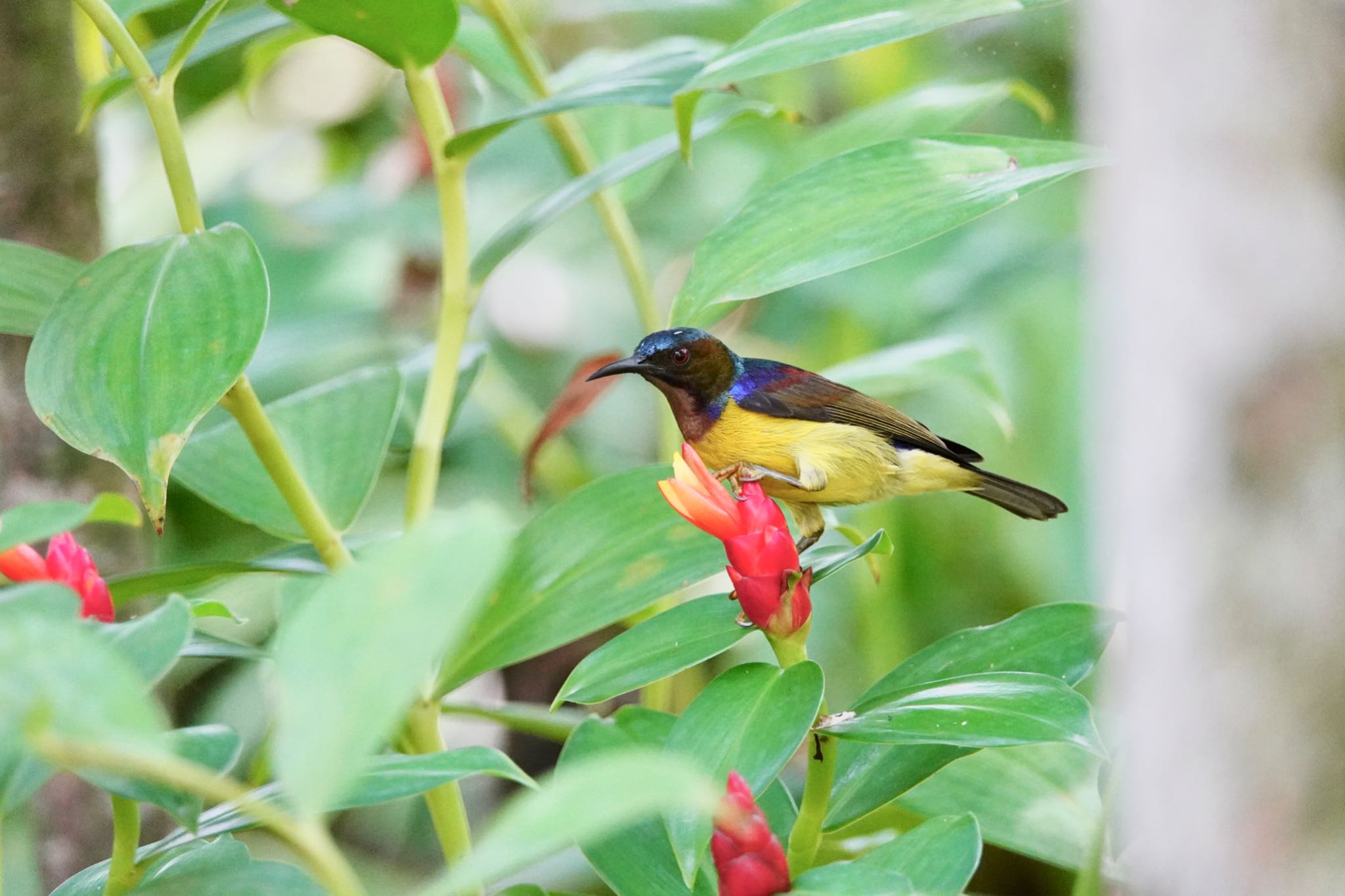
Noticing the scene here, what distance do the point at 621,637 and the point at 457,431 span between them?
1750 millimetres

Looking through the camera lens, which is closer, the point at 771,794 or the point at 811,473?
the point at 771,794

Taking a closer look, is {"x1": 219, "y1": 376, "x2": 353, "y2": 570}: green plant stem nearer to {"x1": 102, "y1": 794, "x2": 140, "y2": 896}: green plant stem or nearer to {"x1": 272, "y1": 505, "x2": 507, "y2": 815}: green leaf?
{"x1": 102, "y1": 794, "x2": 140, "y2": 896}: green plant stem

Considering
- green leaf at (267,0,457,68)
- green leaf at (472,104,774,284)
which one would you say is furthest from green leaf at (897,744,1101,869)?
green leaf at (267,0,457,68)

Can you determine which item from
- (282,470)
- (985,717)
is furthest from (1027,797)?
(282,470)

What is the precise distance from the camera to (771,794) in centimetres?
91

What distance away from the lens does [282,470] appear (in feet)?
3.01

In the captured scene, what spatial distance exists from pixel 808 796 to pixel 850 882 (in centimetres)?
14

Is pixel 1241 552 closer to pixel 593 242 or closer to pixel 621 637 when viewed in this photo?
pixel 621 637

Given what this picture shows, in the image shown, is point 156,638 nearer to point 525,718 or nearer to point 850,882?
point 850,882

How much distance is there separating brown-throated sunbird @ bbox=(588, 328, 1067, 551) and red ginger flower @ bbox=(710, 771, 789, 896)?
0.64 meters

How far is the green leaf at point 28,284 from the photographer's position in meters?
0.90

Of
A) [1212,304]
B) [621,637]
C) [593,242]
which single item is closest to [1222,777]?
[1212,304]

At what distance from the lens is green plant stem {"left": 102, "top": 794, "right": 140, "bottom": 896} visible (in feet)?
2.43

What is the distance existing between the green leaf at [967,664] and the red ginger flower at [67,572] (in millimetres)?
495
